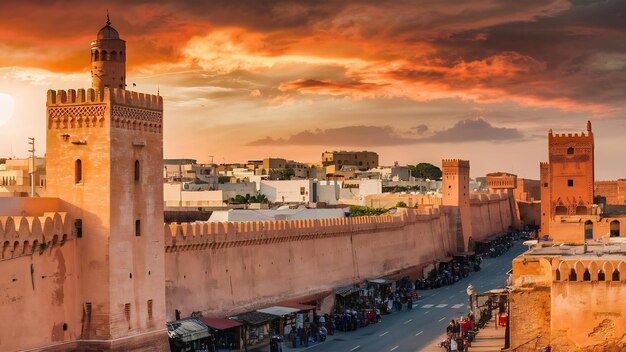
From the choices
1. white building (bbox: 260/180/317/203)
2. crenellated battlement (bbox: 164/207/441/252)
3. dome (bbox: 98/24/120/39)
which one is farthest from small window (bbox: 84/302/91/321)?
white building (bbox: 260/180/317/203)

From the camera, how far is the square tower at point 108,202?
26641 mm

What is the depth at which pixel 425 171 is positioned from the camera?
15362 centimetres

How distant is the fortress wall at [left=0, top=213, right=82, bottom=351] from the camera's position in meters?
24.3

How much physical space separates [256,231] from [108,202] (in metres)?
13.0

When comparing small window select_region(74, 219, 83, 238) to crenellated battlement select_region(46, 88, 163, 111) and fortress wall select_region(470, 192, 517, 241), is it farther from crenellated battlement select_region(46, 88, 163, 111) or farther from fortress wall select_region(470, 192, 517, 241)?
fortress wall select_region(470, 192, 517, 241)

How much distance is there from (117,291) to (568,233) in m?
34.8

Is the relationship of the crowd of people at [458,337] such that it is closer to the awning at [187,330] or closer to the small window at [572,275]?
the small window at [572,275]

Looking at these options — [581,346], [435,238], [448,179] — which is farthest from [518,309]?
[448,179]

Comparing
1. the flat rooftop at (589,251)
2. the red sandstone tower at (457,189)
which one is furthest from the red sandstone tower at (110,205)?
the red sandstone tower at (457,189)

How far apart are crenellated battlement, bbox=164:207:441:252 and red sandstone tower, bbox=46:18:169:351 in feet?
15.3

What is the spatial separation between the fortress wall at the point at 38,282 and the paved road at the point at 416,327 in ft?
37.2

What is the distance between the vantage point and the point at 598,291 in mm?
30359

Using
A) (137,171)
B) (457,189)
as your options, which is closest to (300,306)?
(137,171)

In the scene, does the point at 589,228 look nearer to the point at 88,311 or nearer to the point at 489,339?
the point at 489,339
